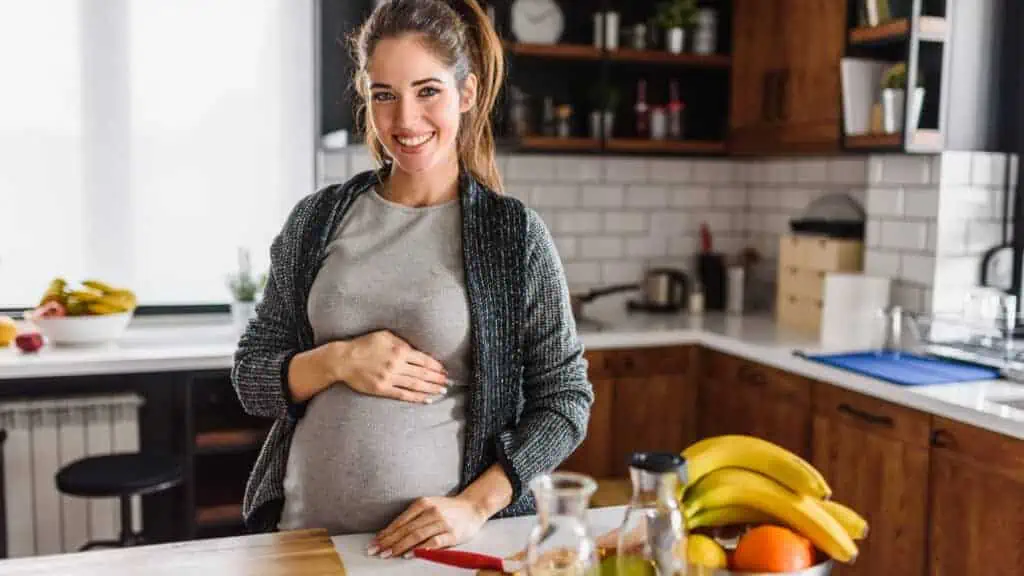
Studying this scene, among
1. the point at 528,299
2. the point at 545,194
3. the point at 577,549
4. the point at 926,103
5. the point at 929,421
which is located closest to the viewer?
the point at 577,549

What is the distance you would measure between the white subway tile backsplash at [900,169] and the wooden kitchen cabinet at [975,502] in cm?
96

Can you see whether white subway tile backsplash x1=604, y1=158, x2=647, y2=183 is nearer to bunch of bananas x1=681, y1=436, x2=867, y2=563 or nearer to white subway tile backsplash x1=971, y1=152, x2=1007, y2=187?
white subway tile backsplash x1=971, y1=152, x2=1007, y2=187

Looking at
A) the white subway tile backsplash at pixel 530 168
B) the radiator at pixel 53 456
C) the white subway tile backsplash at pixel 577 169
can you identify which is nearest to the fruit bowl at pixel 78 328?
the radiator at pixel 53 456

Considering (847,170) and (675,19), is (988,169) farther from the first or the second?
(675,19)

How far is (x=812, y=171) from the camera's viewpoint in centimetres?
413

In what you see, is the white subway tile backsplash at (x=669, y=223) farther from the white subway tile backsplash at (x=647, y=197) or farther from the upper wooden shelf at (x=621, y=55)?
the upper wooden shelf at (x=621, y=55)

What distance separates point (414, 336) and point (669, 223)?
9.74 feet

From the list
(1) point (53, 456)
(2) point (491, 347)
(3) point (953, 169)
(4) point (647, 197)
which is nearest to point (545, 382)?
(2) point (491, 347)

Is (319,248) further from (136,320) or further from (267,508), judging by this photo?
(136,320)

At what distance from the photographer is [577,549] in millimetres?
1094

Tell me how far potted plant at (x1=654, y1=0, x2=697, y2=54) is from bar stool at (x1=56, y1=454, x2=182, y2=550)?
245 cm

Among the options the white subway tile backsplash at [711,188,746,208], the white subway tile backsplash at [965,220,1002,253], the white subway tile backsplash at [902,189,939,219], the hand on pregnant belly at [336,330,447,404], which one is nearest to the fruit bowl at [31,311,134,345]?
the hand on pregnant belly at [336,330,447,404]

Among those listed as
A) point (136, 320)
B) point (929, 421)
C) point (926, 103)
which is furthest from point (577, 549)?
point (136, 320)

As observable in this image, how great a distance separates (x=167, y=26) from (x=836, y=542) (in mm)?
3336
